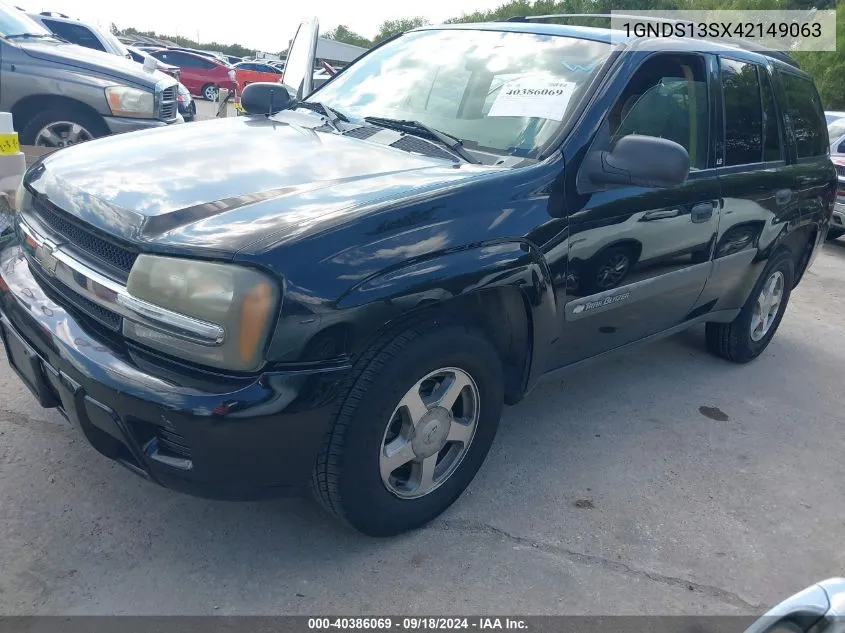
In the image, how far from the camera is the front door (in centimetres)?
285

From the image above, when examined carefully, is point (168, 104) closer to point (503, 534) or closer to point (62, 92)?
point (62, 92)

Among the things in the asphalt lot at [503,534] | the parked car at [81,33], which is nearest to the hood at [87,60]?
the asphalt lot at [503,534]

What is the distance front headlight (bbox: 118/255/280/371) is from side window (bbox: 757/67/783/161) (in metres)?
3.06

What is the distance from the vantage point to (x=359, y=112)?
340 cm

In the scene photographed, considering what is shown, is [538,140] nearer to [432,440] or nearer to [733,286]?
[432,440]

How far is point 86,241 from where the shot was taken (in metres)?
2.33

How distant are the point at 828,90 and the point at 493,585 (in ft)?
84.1

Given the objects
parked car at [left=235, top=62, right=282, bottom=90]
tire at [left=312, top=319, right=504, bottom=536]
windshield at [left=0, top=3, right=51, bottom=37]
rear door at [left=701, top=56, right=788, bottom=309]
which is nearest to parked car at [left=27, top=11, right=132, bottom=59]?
windshield at [left=0, top=3, right=51, bottom=37]

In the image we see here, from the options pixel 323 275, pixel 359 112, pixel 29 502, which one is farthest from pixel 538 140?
pixel 29 502

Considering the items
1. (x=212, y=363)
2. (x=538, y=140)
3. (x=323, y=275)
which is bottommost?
(x=212, y=363)

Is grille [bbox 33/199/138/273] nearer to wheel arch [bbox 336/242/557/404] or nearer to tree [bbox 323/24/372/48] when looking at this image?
wheel arch [bbox 336/242/557/404]

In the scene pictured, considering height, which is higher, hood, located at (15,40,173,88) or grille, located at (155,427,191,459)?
hood, located at (15,40,173,88)

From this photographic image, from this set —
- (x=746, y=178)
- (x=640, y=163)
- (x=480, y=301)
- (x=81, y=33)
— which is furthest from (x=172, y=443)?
(x=81, y=33)

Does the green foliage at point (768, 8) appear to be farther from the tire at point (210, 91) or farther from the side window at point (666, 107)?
the side window at point (666, 107)
